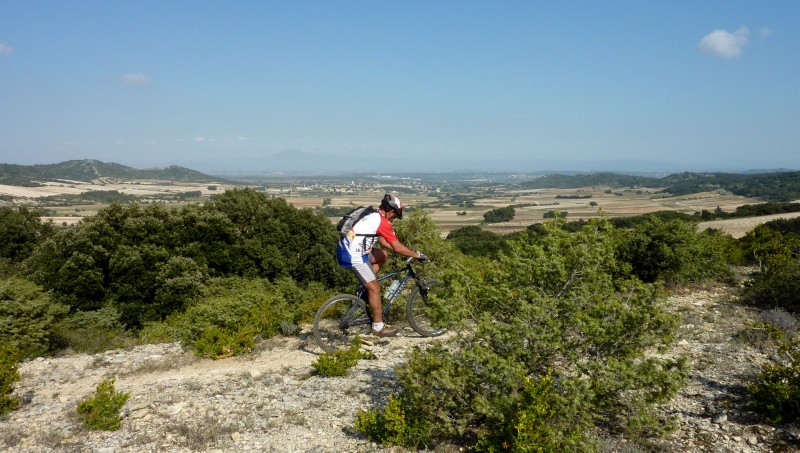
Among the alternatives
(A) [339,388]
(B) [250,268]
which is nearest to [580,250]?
(A) [339,388]

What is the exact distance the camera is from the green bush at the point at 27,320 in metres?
8.28

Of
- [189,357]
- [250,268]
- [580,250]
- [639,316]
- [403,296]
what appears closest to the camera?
[639,316]

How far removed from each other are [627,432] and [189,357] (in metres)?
6.31

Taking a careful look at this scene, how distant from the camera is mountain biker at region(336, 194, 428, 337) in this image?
22.3 feet

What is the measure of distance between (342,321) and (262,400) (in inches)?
84.6

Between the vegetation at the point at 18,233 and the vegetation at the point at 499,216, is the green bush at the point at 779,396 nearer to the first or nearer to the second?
the vegetation at the point at 18,233

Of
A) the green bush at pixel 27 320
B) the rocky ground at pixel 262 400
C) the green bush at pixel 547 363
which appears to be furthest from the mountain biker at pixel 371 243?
the green bush at pixel 27 320

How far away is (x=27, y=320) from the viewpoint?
8859 mm

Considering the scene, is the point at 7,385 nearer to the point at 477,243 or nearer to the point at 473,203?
the point at 477,243

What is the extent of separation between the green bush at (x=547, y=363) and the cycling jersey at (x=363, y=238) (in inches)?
86.9

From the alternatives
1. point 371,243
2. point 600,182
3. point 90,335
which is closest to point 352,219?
point 371,243

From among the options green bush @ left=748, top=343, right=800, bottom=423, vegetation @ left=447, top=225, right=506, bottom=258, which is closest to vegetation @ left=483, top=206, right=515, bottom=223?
vegetation @ left=447, top=225, right=506, bottom=258

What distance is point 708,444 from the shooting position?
4207 millimetres

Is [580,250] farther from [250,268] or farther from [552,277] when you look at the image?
[250,268]
